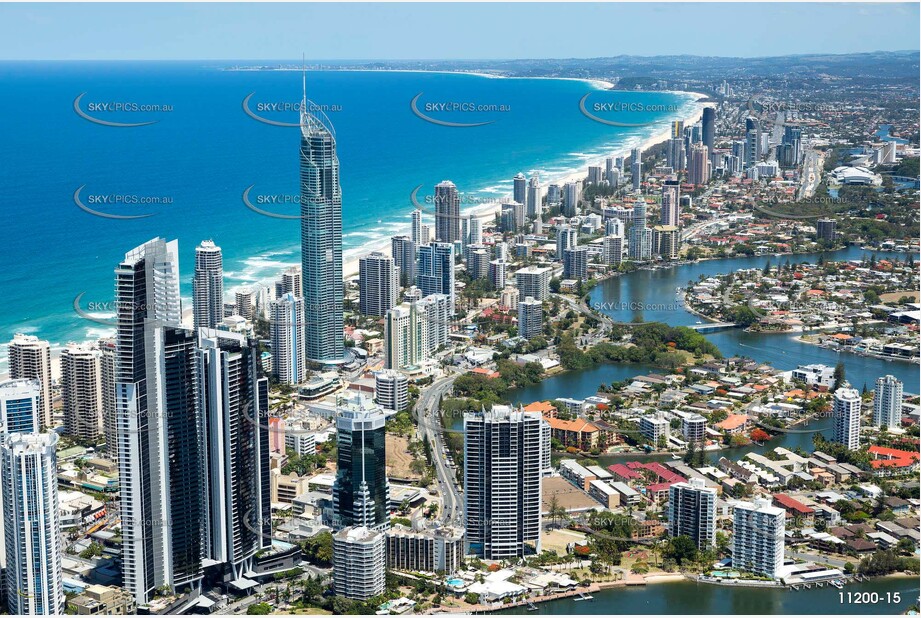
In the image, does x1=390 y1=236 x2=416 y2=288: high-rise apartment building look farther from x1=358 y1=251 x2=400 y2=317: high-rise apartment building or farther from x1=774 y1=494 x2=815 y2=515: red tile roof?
x1=774 y1=494 x2=815 y2=515: red tile roof

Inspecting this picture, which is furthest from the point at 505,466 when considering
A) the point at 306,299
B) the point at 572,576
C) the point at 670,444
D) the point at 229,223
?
the point at 229,223

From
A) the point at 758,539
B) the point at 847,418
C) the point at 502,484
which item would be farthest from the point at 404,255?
the point at 758,539

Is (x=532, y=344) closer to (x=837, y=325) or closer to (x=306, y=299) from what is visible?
(x=306, y=299)

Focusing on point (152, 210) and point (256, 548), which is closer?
point (256, 548)

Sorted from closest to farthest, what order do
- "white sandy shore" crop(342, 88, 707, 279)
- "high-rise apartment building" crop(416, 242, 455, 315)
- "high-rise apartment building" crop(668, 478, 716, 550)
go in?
1. "high-rise apartment building" crop(668, 478, 716, 550)
2. "high-rise apartment building" crop(416, 242, 455, 315)
3. "white sandy shore" crop(342, 88, 707, 279)

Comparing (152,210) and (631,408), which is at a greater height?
(152,210)

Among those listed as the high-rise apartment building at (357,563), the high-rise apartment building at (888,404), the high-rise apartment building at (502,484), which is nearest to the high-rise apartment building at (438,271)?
the high-rise apartment building at (888,404)

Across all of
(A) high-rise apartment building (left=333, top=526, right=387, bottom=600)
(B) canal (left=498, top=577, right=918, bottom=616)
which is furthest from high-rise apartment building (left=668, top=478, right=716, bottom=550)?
(A) high-rise apartment building (left=333, top=526, right=387, bottom=600)
